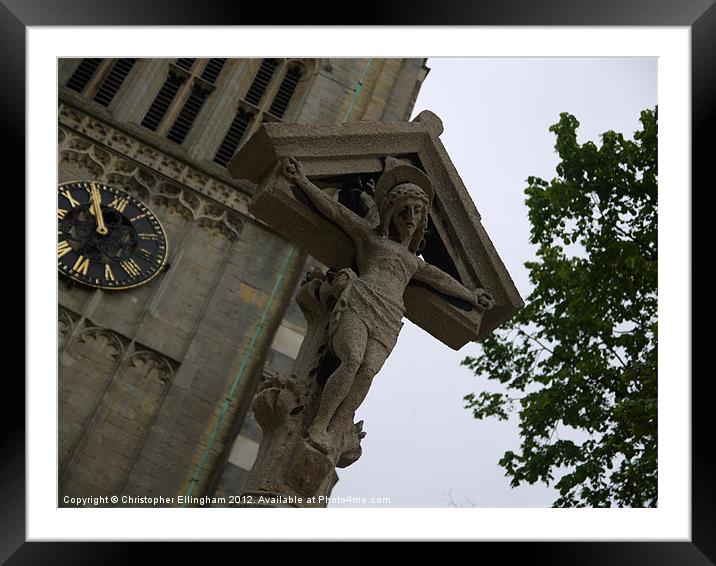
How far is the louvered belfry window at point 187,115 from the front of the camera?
20969mm

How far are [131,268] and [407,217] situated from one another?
13272 millimetres

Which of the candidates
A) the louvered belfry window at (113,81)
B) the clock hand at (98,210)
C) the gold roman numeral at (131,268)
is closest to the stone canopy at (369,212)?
the gold roman numeral at (131,268)

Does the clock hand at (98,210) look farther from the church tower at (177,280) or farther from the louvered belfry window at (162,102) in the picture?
the louvered belfry window at (162,102)

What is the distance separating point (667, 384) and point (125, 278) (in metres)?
14.8

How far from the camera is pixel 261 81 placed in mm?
23000

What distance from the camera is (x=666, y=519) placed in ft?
11.9

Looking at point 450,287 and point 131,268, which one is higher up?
point 131,268

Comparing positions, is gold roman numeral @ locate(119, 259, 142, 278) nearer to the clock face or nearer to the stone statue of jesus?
the clock face

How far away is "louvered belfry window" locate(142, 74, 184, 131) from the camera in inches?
826

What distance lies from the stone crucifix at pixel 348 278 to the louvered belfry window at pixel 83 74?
52.9 ft

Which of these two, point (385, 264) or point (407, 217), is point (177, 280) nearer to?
point (407, 217)

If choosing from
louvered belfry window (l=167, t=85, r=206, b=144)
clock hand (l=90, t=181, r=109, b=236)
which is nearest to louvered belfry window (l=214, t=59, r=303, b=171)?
louvered belfry window (l=167, t=85, r=206, b=144)

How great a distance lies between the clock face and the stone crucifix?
40.9 feet
